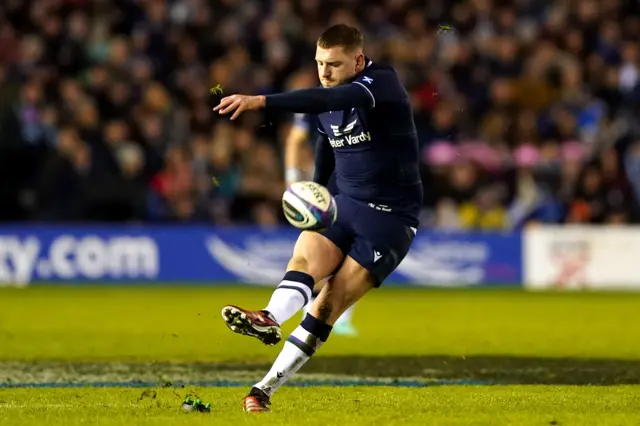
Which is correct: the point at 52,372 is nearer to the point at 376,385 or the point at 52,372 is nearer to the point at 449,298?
the point at 376,385

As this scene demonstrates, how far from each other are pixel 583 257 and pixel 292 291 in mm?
12671

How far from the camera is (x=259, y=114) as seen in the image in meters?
19.4

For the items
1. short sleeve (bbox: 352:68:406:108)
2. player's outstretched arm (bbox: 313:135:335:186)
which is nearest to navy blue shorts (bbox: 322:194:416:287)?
player's outstretched arm (bbox: 313:135:335:186)

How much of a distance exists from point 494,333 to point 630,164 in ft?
25.3

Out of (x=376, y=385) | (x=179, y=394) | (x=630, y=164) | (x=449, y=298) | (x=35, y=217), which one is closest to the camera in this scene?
(x=179, y=394)

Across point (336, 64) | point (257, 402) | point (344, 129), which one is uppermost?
point (336, 64)

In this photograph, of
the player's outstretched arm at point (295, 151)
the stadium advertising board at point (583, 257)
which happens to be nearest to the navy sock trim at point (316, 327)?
the player's outstretched arm at point (295, 151)

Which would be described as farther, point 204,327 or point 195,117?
point 195,117

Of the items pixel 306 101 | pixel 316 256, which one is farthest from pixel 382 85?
pixel 316 256

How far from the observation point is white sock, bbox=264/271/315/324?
22.8ft

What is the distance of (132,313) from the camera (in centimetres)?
1510

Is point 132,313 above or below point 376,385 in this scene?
below

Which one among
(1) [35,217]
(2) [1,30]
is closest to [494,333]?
(1) [35,217]

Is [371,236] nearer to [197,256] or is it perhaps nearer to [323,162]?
[323,162]
